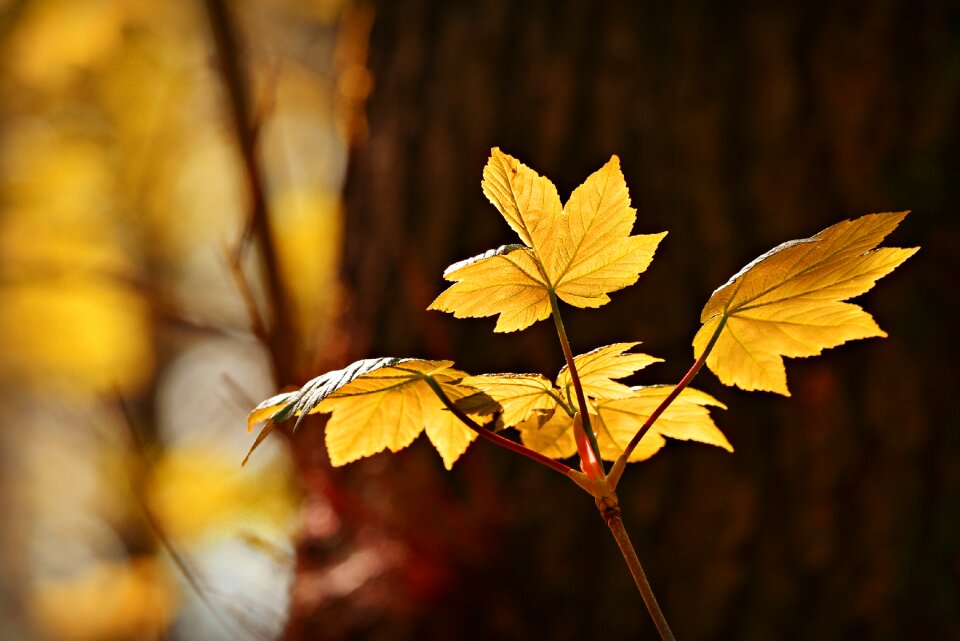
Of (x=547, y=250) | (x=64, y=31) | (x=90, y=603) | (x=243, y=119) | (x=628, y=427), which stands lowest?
(x=90, y=603)

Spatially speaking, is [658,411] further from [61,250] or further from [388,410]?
[61,250]

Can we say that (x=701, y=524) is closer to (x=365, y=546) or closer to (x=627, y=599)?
(x=627, y=599)

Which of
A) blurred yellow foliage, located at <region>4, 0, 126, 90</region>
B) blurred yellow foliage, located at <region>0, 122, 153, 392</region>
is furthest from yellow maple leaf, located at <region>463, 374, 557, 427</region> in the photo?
blurred yellow foliage, located at <region>0, 122, 153, 392</region>

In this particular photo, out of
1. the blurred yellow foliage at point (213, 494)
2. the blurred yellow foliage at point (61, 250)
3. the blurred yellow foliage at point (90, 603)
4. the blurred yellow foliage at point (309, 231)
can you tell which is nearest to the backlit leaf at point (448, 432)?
the blurred yellow foliage at point (90, 603)


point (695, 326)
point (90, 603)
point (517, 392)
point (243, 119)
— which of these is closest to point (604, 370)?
point (517, 392)

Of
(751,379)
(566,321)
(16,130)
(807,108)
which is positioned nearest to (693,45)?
(807,108)

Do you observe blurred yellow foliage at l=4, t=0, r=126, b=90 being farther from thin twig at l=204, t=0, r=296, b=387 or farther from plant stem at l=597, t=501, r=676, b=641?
plant stem at l=597, t=501, r=676, b=641
